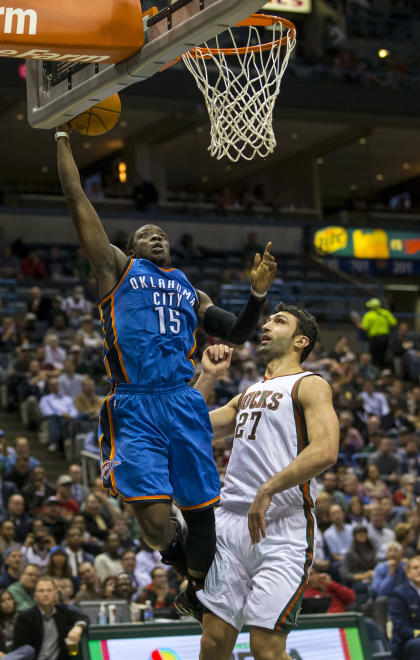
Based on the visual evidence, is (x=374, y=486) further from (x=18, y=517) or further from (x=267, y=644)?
(x=267, y=644)

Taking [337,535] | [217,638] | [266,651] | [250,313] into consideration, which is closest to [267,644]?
[266,651]

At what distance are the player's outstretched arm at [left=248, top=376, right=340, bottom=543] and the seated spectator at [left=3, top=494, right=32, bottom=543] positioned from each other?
22.9 ft

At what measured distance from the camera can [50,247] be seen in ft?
79.6

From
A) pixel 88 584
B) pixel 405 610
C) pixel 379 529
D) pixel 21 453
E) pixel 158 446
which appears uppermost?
pixel 158 446

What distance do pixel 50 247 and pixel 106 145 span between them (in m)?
6.62

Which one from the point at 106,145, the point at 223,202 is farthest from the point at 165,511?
the point at 106,145

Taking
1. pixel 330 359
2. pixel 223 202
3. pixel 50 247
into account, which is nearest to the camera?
pixel 330 359

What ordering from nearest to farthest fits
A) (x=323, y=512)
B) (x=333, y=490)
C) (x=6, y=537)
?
(x=6, y=537) → (x=323, y=512) → (x=333, y=490)

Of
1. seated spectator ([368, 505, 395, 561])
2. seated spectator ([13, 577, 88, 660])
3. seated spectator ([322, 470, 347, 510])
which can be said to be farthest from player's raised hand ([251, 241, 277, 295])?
seated spectator ([322, 470, 347, 510])

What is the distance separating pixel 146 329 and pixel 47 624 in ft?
16.7

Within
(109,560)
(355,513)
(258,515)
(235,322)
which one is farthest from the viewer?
(355,513)

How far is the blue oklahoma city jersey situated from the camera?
5.44 meters

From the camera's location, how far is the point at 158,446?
5.39m

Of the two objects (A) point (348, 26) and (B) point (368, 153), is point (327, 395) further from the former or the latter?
(B) point (368, 153)
